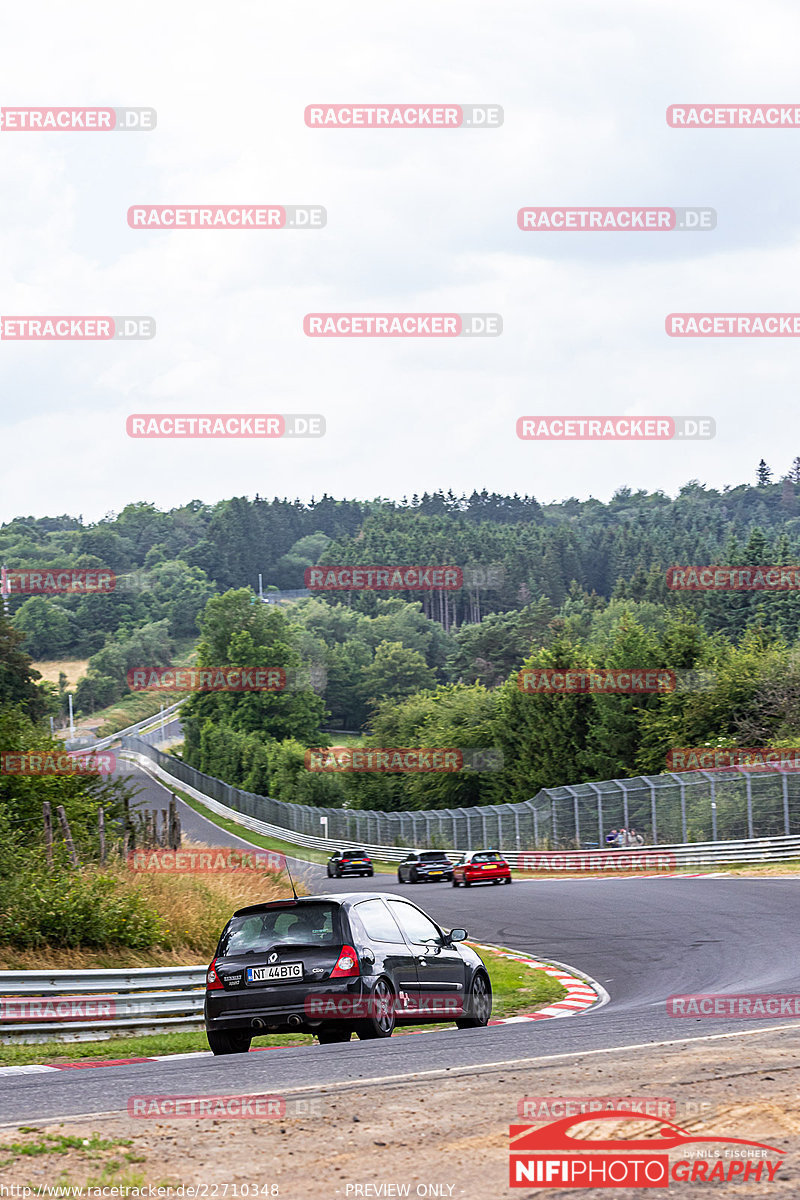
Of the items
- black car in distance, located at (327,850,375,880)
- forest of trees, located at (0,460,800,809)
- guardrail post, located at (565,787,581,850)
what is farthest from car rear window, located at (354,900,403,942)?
black car in distance, located at (327,850,375,880)

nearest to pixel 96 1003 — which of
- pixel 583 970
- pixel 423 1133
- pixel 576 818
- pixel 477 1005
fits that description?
pixel 477 1005

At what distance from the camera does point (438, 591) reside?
7461 inches

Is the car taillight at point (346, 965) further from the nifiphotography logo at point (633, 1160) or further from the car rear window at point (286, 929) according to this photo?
the nifiphotography logo at point (633, 1160)

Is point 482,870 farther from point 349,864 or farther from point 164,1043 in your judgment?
point 164,1043

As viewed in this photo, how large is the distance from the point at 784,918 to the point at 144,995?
39.0ft

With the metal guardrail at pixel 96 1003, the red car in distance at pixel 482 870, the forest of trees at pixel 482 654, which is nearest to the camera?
the metal guardrail at pixel 96 1003

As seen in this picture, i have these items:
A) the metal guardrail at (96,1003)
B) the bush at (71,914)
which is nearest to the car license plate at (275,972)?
the metal guardrail at (96,1003)

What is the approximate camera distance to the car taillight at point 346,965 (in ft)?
34.9

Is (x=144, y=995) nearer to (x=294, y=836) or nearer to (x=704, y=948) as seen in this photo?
(x=704, y=948)

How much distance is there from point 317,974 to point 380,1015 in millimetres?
762

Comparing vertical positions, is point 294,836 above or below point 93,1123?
below

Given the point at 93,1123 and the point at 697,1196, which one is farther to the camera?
the point at 93,1123

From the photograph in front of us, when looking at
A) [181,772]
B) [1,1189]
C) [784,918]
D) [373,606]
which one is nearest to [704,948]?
[784,918]

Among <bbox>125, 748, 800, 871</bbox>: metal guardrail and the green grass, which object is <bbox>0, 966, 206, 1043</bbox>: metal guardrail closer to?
Result: the green grass
